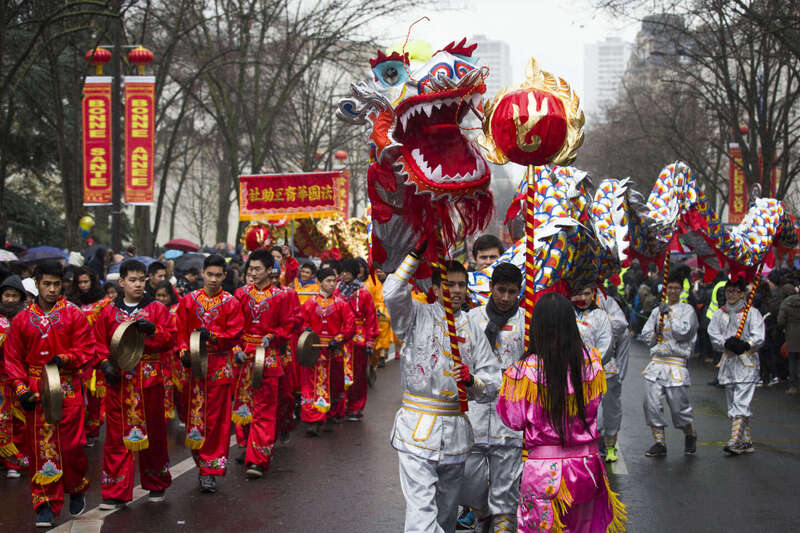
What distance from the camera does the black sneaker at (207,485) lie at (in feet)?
26.5

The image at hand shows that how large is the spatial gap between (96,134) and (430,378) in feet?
45.1

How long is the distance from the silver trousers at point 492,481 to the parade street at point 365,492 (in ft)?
4.32

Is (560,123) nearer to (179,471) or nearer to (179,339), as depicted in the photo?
(179,339)

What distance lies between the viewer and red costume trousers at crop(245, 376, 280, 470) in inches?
343

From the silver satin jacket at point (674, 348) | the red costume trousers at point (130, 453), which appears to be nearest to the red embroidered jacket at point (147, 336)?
the red costume trousers at point (130, 453)

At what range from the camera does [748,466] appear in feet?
30.5

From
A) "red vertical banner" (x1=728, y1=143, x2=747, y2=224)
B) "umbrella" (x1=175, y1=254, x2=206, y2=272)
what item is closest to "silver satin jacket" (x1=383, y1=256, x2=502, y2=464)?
"umbrella" (x1=175, y1=254, x2=206, y2=272)

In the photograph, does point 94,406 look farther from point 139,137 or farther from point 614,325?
point 139,137

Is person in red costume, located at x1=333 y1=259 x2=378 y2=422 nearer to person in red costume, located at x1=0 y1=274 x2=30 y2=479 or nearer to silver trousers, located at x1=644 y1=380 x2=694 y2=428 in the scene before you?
silver trousers, located at x1=644 y1=380 x2=694 y2=428

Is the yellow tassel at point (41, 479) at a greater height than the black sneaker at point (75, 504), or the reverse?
the yellow tassel at point (41, 479)

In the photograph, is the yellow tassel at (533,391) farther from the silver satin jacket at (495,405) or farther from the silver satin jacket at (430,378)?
the silver satin jacket at (495,405)

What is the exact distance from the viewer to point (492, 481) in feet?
19.6

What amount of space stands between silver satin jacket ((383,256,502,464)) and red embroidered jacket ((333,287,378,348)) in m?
6.68

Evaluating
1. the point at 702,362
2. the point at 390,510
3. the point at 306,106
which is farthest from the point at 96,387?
the point at 306,106
